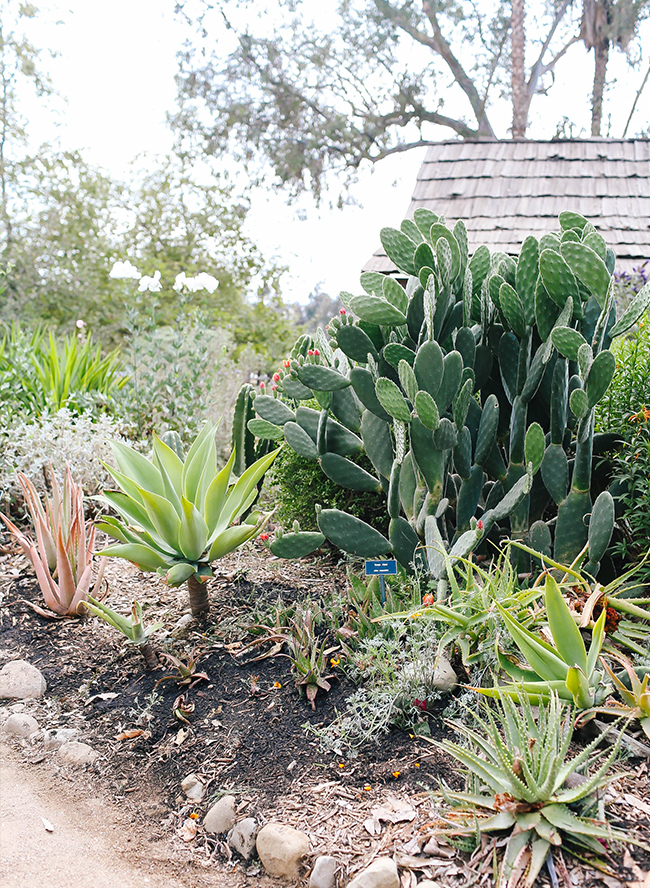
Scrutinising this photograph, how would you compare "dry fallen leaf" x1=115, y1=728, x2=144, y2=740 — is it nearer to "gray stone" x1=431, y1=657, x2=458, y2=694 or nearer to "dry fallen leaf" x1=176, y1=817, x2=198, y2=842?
"dry fallen leaf" x1=176, y1=817, x2=198, y2=842

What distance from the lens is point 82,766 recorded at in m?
2.54

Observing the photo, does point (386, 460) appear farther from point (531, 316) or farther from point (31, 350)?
point (31, 350)

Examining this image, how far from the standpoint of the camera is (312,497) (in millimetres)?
3842

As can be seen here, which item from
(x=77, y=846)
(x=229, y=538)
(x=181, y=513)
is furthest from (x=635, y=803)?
(x=181, y=513)

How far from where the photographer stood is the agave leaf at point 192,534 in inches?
113

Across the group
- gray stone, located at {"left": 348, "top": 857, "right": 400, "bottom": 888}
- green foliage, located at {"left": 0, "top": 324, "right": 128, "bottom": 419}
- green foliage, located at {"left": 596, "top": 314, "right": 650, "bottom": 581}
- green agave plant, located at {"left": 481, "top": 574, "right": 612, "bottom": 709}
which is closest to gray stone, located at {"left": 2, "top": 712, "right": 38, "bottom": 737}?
gray stone, located at {"left": 348, "top": 857, "right": 400, "bottom": 888}

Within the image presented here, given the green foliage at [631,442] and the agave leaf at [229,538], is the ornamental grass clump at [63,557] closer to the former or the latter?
the agave leaf at [229,538]

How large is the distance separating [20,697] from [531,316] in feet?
8.76

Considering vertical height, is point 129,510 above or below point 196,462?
below

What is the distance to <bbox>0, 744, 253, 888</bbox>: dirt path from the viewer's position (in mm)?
2033

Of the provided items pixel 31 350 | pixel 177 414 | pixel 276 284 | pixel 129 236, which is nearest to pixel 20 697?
pixel 177 414

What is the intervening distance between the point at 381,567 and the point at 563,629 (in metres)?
0.89

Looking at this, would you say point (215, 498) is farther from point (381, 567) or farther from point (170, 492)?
point (381, 567)

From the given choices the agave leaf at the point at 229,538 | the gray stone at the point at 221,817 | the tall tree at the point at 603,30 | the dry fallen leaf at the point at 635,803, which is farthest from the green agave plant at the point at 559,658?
the tall tree at the point at 603,30
